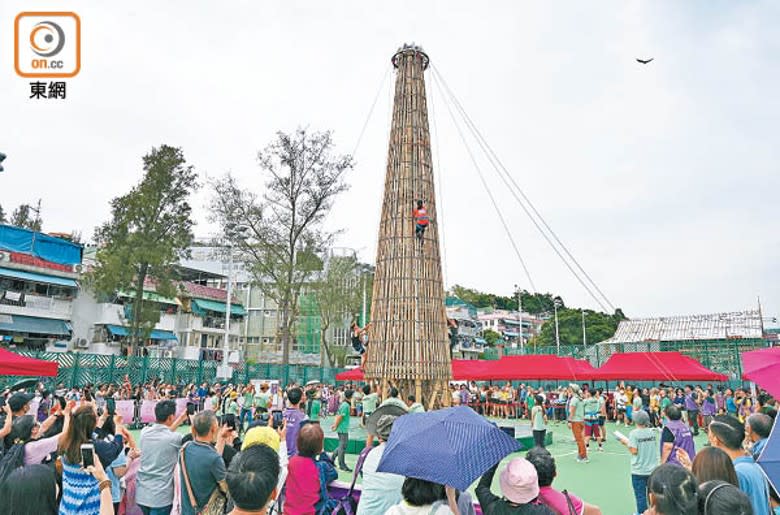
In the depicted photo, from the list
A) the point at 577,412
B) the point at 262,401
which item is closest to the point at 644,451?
the point at 577,412

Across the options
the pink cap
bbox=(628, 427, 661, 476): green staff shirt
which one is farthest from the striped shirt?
bbox=(628, 427, 661, 476): green staff shirt

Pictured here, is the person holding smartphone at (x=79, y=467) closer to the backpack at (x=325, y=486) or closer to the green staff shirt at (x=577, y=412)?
the backpack at (x=325, y=486)

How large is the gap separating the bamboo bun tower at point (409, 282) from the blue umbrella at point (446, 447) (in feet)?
32.9

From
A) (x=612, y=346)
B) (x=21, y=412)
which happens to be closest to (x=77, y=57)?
(x=21, y=412)

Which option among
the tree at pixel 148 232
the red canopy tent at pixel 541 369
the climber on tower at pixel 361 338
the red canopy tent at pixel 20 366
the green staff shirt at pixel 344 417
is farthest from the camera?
the tree at pixel 148 232

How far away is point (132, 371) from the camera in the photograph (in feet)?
75.6

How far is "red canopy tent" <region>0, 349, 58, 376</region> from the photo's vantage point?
1040 cm

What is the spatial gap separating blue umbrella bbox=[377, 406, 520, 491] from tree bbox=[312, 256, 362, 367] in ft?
116

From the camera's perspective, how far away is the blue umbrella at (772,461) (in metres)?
3.62

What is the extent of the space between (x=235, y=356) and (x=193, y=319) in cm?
1234

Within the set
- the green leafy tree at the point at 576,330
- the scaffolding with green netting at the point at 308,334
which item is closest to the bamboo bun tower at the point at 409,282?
the scaffolding with green netting at the point at 308,334

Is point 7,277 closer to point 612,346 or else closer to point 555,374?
point 555,374

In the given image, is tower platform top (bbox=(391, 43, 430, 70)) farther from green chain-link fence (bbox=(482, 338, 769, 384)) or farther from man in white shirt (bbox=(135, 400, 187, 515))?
green chain-link fence (bbox=(482, 338, 769, 384))

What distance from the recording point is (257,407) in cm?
1362
